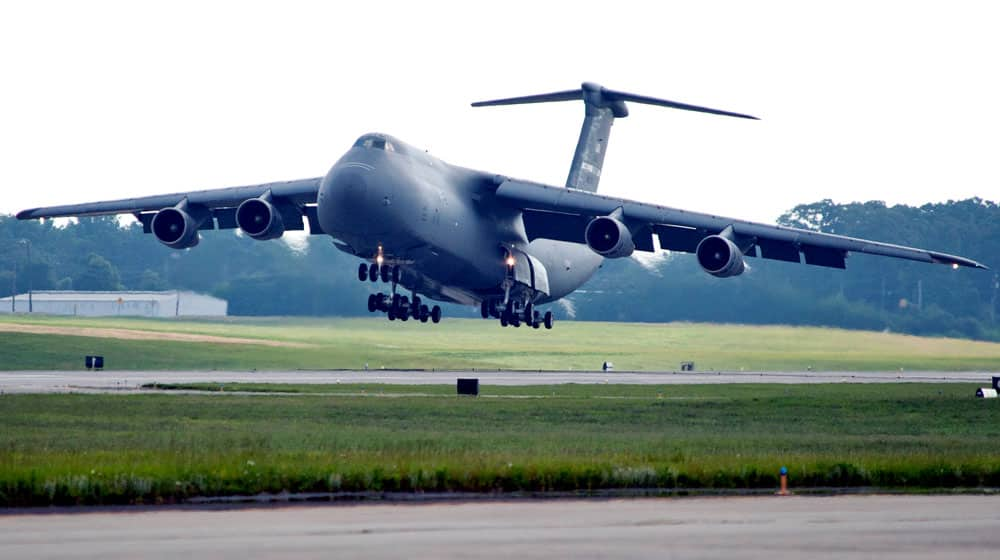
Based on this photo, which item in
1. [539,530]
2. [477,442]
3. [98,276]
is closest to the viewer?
[539,530]

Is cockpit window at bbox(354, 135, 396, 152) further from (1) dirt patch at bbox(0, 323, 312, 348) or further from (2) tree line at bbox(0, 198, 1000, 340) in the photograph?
(1) dirt patch at bbox(0, 323, 312, 348)

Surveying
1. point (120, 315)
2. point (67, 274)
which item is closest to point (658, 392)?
point (120, 315)

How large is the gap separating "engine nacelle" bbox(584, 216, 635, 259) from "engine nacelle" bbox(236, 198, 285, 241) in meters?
7.35

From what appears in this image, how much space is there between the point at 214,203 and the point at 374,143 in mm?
7371

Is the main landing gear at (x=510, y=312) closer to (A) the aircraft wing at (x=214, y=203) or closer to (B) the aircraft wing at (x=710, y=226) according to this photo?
(B) the aircraft wing at (x=710, y=226)

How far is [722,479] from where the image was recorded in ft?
56.2

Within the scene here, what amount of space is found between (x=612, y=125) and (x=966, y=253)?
1487 inches

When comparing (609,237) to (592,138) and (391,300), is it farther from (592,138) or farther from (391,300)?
(592,138)

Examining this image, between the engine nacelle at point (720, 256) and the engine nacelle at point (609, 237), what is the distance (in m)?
1.68

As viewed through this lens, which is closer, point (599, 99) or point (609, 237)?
point (609, 237)

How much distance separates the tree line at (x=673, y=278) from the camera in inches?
2247

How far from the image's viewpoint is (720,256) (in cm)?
3434

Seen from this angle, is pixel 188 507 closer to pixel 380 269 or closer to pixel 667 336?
pixel 380 269

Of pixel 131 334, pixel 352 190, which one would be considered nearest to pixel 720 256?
pixel 352 190
